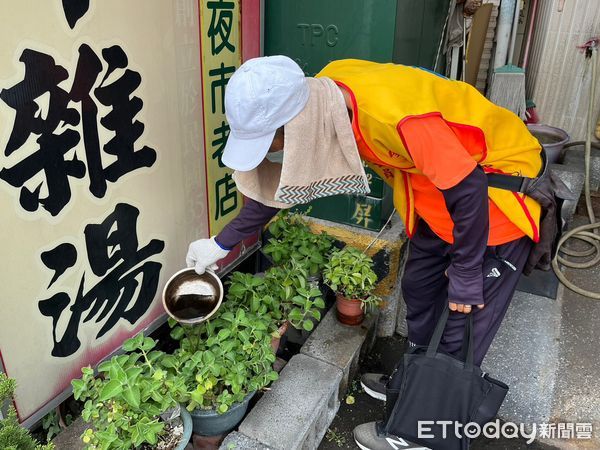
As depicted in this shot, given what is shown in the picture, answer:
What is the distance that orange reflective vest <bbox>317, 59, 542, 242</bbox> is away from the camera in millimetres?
2107

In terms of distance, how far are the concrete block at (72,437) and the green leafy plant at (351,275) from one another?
5.63 ft

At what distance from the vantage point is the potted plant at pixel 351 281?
3352mm

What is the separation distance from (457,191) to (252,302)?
58.9 inches

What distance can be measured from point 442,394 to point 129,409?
1.52 meters

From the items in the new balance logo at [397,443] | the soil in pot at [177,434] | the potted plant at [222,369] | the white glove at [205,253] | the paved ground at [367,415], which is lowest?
the paved ground at [367,415]

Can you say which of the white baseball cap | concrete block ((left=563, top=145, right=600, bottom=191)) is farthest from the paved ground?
concrete block ((left=563, top=145, right=600, bottom=191))

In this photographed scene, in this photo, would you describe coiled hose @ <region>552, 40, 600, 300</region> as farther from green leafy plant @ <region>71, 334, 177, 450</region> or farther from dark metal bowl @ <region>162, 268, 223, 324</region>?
green leafy plant @ <region>71, 334, 177, 450</region>

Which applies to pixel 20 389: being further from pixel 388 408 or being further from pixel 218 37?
pixel 218 37

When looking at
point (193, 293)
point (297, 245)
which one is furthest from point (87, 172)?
point (297, 245)

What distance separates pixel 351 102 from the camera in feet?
7.14

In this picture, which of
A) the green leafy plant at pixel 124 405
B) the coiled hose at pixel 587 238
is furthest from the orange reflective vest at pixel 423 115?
the coiled hose at pixel 587 238

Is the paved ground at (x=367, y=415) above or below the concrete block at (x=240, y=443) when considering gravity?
below

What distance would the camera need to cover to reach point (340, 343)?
11.1 ft

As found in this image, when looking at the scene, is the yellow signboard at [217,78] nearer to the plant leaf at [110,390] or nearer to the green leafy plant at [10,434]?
the plant leaf at [110,390]
